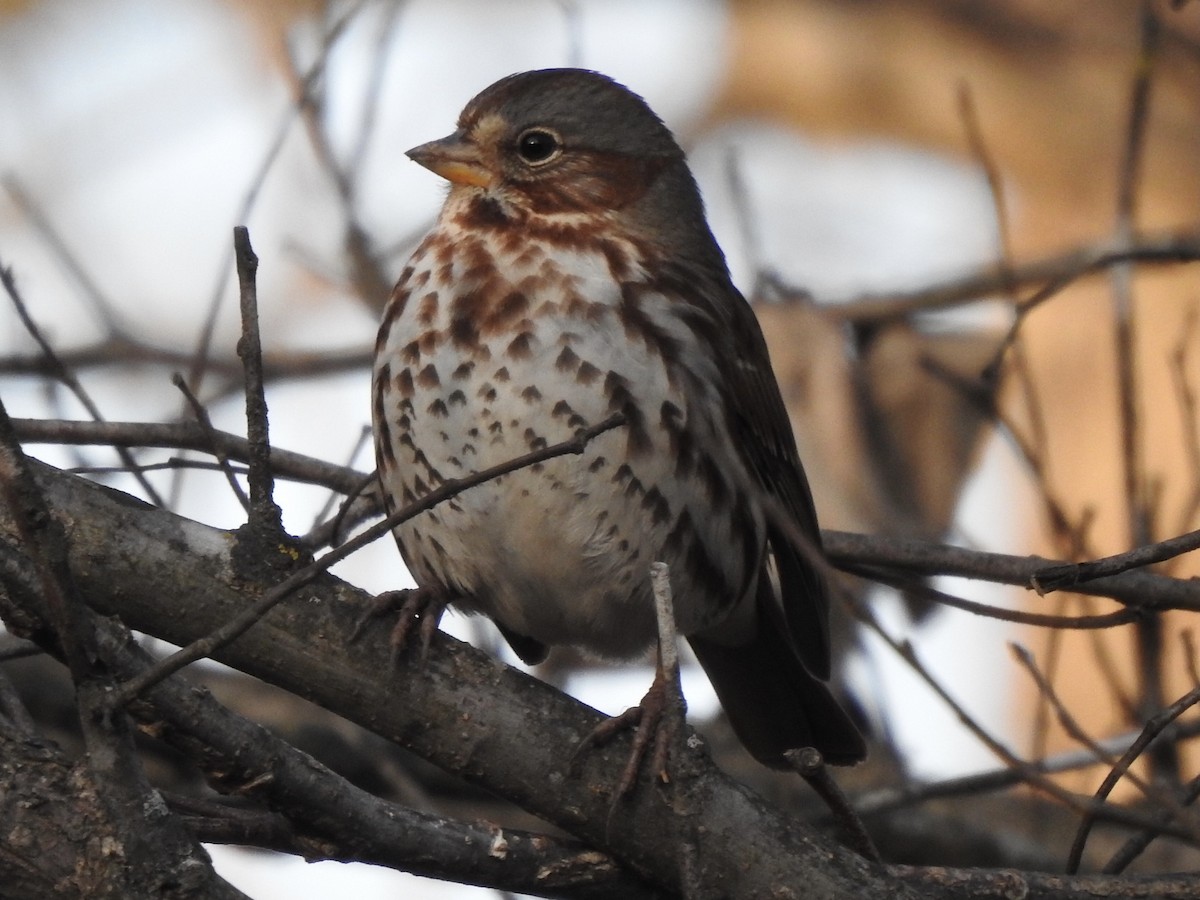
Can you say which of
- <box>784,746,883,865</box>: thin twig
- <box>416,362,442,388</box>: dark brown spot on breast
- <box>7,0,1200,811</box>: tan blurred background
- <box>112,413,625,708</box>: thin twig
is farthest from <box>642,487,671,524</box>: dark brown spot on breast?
<box>7,0,1200,811</box>: tan blurred background

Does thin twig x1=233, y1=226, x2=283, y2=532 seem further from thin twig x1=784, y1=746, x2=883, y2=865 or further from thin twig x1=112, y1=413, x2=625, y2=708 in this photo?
thin twig x1=784, y1=746, x2=883, y2=865

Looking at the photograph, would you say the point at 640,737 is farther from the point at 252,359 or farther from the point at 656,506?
the point at 252,359

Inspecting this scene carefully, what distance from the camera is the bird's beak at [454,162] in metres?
4.59

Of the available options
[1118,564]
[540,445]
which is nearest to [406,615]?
[540,445]

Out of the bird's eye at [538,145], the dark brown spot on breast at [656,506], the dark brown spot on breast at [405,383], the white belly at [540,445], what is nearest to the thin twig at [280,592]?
the white belly at [540,445]

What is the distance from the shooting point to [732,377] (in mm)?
4461

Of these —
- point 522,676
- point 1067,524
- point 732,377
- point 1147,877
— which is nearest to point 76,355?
point 732,377

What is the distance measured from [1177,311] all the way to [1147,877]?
250 inches

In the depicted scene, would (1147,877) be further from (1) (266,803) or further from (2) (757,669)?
(2) (757,669)

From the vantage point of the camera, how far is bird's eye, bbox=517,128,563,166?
469 centimetres

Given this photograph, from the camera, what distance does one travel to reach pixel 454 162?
4.60m

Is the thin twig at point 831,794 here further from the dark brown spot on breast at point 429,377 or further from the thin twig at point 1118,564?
the dark brown spot on breast at point 429,377

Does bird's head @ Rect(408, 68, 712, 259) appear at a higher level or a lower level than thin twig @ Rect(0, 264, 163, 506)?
higher

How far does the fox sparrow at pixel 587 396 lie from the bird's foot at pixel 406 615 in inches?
8.0
